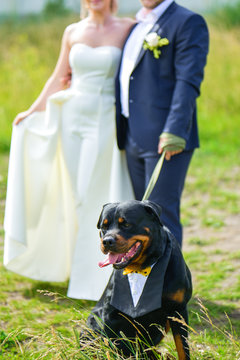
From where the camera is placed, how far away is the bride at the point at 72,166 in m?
4.17

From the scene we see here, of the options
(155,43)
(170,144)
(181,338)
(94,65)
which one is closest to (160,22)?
(155,43)

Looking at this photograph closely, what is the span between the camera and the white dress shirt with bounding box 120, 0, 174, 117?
3783mm

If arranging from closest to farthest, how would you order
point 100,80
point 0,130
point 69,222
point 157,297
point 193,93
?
point 157,297 < point 193,93 < point 100,80 < point 69,222 < point 0,130

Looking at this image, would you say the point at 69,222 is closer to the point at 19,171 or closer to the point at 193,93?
the point at 19,171

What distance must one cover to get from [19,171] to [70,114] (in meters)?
0.58

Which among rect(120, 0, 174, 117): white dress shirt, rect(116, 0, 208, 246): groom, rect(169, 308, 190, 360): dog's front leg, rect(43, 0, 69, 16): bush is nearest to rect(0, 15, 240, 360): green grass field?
rect(169, 308, 190, 360): dog's front leg

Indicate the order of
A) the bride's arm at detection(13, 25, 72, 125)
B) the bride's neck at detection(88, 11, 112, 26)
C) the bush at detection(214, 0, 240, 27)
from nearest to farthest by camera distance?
1. the bride's neck at detection(88, 11, 112, 26)
2. the bride's arm at detection(13, 25, 72, 125)
3. the bush at detection(214, 0, 240, 27)

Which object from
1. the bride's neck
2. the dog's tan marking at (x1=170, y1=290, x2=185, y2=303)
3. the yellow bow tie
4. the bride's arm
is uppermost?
the bride's neck

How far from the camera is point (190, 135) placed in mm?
A: 3930

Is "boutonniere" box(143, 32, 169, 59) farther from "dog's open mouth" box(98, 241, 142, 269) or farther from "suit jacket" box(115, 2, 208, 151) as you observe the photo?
"dog's open mouth" box(98, 241, 142, 269)

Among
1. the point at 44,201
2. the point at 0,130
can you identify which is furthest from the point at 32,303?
the point at 0,130

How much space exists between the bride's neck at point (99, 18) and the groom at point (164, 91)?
0.28m

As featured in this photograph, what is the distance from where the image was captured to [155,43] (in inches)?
145

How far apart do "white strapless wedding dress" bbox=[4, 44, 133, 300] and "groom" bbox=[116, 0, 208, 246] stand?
22cm
